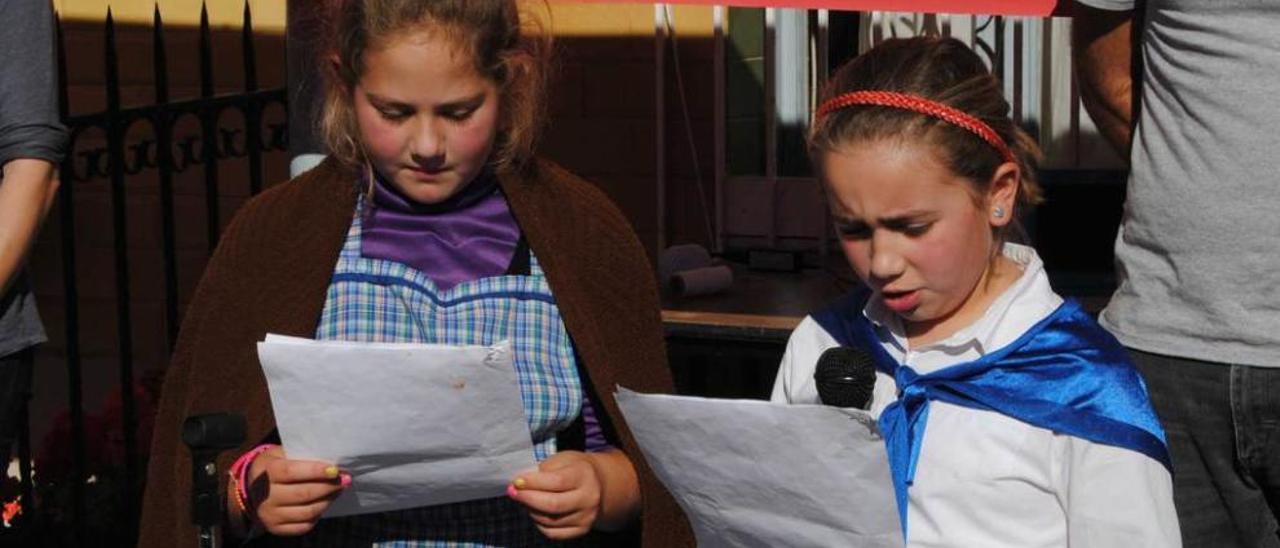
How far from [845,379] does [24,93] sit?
1.57m

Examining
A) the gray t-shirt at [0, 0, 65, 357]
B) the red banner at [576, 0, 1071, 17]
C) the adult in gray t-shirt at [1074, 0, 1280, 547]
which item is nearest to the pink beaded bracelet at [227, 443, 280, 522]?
the gray t-shirt at [0, 0, 65, 357]

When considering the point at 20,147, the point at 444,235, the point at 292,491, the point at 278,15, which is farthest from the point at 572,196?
the point at 278,15

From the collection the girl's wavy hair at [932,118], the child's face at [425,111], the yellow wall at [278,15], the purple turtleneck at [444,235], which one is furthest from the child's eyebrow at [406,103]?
the yellow wall at [278,15]

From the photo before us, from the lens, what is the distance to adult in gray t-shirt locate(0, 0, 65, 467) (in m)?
3.47

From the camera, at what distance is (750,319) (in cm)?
447

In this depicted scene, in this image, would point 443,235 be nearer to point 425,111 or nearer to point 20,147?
point 425,111

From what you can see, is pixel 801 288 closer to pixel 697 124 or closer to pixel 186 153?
pixel 697 124

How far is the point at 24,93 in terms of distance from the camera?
348 cm

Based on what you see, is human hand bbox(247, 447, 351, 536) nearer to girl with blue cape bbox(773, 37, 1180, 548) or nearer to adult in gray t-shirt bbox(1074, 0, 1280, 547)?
girl with blue cape bbox(773, 37, 1180, 548)

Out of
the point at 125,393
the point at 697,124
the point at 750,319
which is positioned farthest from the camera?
the point at 697,124

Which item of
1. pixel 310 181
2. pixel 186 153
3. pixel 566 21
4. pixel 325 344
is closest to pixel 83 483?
pixel 186 153

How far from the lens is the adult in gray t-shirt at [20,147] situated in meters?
3.47

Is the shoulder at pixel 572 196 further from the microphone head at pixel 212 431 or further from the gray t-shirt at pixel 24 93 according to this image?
the gray t-shirt at pixel 24 93

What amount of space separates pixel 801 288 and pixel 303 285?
2.05m
